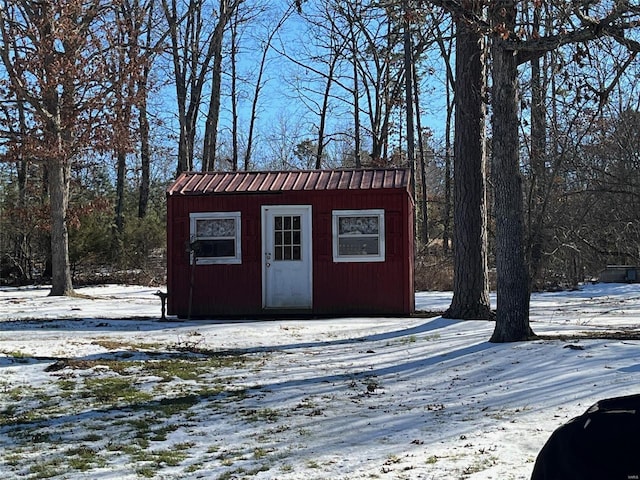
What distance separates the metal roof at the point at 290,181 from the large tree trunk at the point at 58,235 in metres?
5.73

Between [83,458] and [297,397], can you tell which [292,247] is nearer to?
[297,397]

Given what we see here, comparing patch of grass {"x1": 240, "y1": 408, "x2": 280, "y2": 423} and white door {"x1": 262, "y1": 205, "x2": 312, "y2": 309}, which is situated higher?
white door {"x1": 262, "y1": 205, "x2": 312, "y2": 309}

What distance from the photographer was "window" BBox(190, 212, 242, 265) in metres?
12.7

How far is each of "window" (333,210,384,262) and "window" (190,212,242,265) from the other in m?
1.84

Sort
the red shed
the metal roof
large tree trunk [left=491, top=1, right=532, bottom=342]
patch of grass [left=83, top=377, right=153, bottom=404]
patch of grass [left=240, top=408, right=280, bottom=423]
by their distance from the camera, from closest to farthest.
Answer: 1. patch of grass [left=240, top=408, right=280, bottom=423]
2. patch of grass [left=83, top=377, right=153, bottom=404]
3. large tree trunk [left=491, top=1, right=532, bottom=342]
4. the red shed
5. the metal roof

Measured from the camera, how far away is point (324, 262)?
41.0ft

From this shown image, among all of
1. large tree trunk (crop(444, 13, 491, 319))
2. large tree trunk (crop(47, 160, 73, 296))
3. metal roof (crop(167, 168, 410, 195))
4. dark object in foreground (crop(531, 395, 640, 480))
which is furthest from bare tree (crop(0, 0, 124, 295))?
dark object in foreground (crop(531, 395, 640, 480))

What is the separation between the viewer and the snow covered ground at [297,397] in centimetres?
424

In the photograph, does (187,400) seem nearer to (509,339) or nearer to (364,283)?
(509,339)

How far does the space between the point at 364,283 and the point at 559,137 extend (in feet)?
27.9

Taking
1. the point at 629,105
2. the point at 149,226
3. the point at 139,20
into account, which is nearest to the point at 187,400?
the point at 629,105

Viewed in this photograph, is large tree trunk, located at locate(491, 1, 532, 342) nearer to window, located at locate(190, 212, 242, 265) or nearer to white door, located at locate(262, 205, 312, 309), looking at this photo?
white door, located at locate(262, 205, 312, 309)

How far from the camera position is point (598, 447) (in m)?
1.50

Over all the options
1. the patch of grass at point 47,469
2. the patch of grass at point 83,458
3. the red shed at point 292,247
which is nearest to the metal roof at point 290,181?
the red shed at point 292,247
